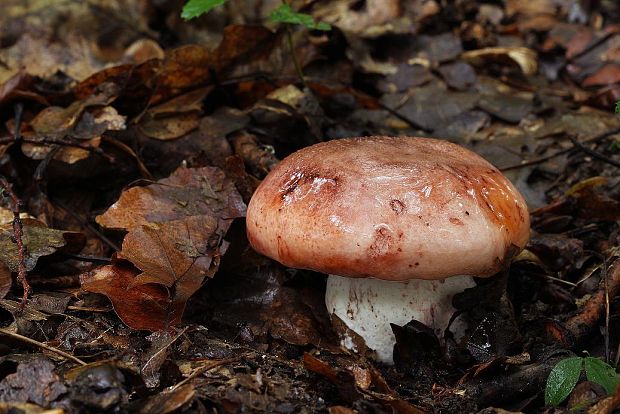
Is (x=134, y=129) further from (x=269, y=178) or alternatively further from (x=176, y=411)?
(x=176, y=411)

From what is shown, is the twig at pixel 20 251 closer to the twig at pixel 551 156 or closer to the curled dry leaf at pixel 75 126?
the curled dry leaf at pixel 75 126

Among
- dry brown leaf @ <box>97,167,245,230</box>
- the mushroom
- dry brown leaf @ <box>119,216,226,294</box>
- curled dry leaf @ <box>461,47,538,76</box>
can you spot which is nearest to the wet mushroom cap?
the mushroom

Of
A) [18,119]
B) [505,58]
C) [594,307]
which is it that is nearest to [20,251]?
[18,119]

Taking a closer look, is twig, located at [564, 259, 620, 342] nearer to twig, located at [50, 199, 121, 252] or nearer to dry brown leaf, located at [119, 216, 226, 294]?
dry brown leaf, located at [119, 216, 226, 294]

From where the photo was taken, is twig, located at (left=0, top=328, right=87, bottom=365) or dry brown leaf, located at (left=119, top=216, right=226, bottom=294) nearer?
twig, located at (left=0, top=328, right=87, bottom=365)

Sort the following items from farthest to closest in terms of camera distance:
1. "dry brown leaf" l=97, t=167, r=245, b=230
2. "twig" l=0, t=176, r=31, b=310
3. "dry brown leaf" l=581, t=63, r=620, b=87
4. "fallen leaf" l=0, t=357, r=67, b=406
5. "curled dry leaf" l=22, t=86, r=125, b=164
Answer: "dry brown leaf" l=581, t=63, r=620, b=87, "curled dry leaf" l=22, t=86, r=125, b=164, "dry brown leaf" l=97, t=167, r=245, b=230, "twig" l=0, t=176, r=31, b=310, "fallen leaf" l=0, t=357, r=67, b=406

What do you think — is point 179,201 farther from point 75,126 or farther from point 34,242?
point 75,126

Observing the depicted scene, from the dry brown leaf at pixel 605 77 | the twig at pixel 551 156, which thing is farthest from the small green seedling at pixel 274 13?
the dry brown leaf at pixel 605 77
